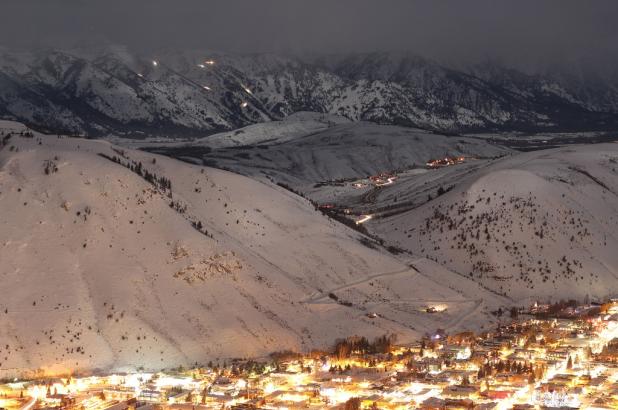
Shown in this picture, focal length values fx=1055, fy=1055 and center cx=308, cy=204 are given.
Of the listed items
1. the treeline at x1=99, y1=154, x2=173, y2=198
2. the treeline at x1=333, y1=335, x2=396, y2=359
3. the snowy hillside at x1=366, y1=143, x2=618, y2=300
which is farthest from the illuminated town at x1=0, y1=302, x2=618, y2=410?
the treeline at x1=99, y1=154, x2=173, y2=198

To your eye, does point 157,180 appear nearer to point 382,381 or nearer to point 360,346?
point 360,346

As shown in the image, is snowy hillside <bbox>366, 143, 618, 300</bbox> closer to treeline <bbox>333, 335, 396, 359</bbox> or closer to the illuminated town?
the illuminated town

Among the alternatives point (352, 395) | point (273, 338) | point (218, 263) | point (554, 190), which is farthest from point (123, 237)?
point (554, 190)

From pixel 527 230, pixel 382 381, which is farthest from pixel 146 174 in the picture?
pixel 527 230

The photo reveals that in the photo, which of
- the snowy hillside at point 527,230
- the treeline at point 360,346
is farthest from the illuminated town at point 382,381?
the snowy hillside at point 527,230

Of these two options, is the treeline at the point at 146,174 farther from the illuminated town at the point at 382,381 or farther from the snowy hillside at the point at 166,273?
the illuminated town at the point at 382,381
